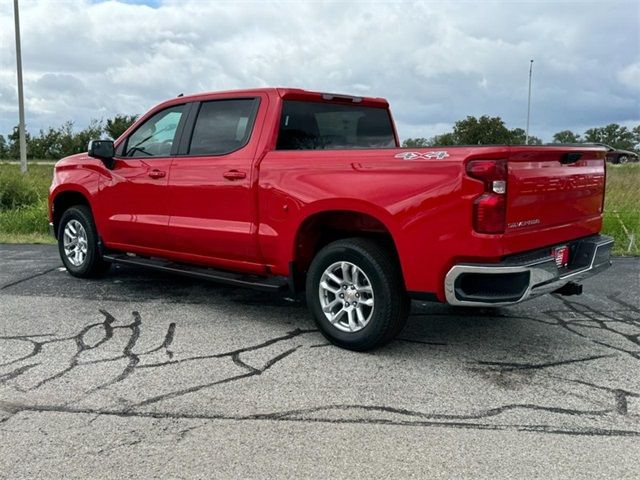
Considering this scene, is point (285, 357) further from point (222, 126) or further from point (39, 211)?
point (39, 211)

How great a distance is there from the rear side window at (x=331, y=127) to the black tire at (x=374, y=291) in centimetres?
114

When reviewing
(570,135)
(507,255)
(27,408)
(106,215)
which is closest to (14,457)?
(27,408)

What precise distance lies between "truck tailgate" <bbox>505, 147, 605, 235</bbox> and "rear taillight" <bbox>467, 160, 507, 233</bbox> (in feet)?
0.19

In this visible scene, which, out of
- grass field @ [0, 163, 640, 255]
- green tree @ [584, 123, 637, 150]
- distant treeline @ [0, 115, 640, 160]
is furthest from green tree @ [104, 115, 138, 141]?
green tree @ [584, 123, 637, 150]

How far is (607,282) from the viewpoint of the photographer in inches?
275

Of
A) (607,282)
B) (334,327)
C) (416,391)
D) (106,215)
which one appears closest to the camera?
(416,391)

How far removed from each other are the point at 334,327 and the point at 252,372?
769 millimetres

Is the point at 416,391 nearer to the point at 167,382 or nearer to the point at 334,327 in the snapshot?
the point at 334,327

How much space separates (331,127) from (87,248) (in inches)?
123

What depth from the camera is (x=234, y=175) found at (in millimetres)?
5168

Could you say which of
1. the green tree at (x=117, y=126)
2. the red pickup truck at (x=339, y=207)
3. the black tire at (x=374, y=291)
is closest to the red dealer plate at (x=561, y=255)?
the red pickup truck at (x=339, y=207)

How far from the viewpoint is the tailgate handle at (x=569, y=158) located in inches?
172

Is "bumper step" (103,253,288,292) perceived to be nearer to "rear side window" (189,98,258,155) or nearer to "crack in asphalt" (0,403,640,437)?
"rear side window" (189,98,258,155)

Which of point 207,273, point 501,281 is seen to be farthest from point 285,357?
point 501,281
